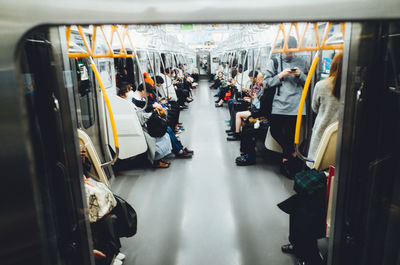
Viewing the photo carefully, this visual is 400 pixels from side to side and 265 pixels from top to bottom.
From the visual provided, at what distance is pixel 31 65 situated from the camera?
125cm

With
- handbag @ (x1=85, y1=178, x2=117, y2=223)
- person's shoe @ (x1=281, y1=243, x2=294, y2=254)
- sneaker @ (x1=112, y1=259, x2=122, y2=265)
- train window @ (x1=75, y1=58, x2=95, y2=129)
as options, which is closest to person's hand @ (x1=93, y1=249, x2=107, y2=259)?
handbag @ (x1=85, y1=178, x2=117, y2=223)

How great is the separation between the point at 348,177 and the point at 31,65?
1449 millimetres

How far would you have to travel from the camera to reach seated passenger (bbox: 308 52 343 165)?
2557 millimetres

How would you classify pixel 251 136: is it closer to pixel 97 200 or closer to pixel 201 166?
pixel 201 166

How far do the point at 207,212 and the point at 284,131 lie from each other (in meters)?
1.54

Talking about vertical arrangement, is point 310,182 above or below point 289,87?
below

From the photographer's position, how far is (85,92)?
13.2ft

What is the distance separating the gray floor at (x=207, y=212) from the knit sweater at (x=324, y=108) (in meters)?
1.01

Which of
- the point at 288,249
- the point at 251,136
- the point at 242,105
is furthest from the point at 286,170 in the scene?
the point at 242,105

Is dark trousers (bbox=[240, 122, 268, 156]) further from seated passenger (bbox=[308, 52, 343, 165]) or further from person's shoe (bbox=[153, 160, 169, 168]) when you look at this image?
seated passenger (bbox=[308, 52, 343, 165])

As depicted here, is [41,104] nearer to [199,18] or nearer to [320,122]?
[199,18]

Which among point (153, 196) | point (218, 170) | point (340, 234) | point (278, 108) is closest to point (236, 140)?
point (218, 170)

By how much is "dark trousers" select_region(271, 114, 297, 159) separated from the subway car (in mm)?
19

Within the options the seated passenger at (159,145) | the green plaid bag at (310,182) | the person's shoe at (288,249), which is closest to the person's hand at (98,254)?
the green plaid bag at (310,182)
